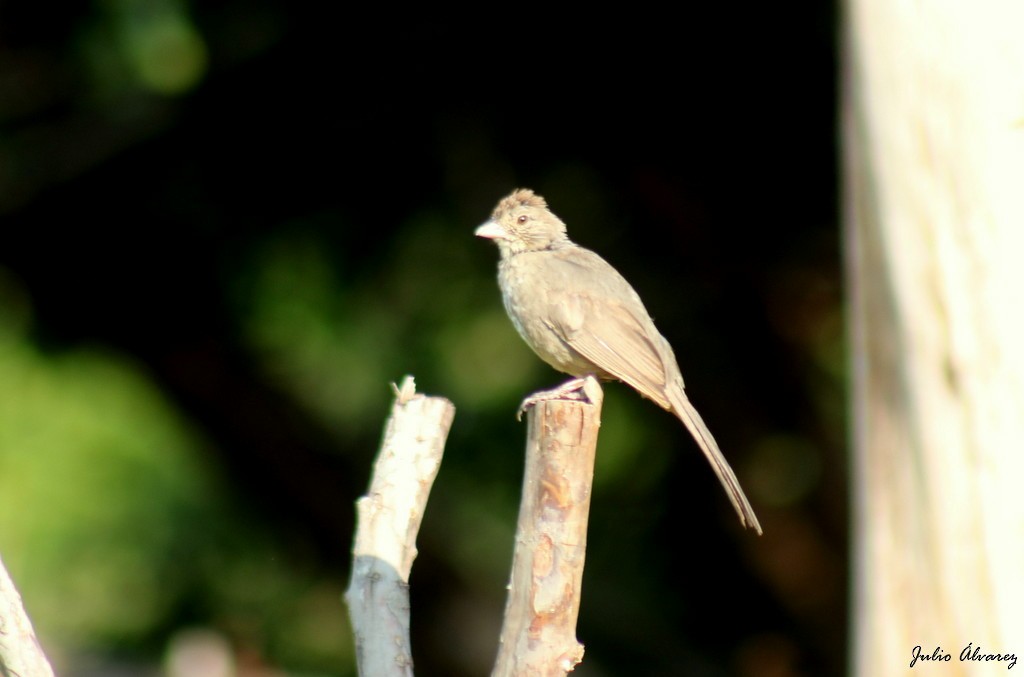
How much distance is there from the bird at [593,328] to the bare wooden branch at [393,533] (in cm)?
122

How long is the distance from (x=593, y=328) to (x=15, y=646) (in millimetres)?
2706

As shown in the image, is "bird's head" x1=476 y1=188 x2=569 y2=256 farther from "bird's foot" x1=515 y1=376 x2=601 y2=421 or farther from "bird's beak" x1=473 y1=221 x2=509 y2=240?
"bird's foot" x1=515 y1=376 x2=601 y2=421

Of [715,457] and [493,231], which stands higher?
[493,231]

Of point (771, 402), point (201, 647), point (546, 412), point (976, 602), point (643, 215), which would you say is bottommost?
point (976, 602)

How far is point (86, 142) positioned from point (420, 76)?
1.94m

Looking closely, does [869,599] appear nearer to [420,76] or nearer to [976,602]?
[976,602]

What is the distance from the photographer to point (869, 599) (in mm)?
4695

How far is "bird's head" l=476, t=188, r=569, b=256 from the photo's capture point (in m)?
5.77

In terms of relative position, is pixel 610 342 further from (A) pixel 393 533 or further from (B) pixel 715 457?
(A) pixel 393 533

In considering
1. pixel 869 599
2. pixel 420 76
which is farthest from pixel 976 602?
pixel 420 76

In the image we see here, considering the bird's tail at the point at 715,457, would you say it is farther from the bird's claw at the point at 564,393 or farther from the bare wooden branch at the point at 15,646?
the bare wooden branch at the point at 15,646

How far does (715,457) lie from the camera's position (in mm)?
4918
